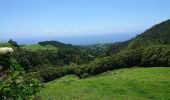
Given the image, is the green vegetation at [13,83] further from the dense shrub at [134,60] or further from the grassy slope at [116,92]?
the dense shrub at [134,60]

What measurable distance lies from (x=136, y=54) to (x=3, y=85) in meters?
78.9

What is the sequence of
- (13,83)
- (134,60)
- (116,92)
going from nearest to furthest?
(13,83) < (116,92) < (134,60)

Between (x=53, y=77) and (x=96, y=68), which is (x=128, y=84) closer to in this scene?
(x=96, y=68)

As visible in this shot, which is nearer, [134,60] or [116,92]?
[116,92]

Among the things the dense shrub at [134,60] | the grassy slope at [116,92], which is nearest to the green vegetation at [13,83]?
the grassy slope at [116,92]

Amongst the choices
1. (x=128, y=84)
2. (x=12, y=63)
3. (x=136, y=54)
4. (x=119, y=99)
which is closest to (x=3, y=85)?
(x=12, y=63)

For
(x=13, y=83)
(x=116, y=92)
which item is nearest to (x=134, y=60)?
(x=116, y=92)

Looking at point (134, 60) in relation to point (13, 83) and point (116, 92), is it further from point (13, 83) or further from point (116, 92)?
point (13, 83)

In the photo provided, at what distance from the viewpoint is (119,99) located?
29.5 m

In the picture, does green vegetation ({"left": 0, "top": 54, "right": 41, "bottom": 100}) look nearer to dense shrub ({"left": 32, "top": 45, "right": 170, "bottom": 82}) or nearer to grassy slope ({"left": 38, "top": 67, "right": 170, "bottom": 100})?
grassy slope ({"left": 38, "top": 67, "right": 170, "bottom": 100})

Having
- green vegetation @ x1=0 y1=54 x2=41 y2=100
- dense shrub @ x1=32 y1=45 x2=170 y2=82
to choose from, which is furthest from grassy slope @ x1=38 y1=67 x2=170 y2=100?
dense shrub @ x1=32 y1=45 x2=170 y2=82

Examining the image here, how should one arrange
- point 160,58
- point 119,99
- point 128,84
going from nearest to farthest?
point 119,99 < point 128,84 < point 160,58

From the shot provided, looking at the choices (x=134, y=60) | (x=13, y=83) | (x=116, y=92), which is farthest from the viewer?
(x=134, y=60)

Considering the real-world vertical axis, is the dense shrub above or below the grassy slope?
below
